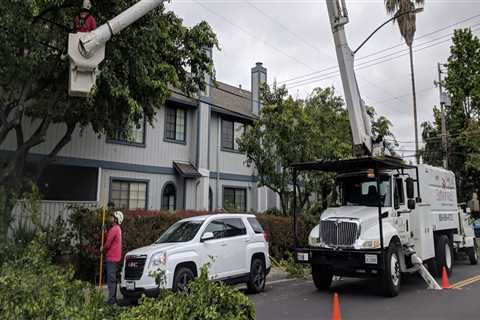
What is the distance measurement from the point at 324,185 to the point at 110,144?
8990 millimetres

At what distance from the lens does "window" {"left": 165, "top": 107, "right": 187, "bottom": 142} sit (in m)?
20.8

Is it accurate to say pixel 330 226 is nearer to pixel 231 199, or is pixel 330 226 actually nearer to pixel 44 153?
pixel 44 153

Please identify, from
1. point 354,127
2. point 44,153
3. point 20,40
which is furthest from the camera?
point 44,153

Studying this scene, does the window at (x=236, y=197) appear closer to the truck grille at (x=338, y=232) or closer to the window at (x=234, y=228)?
the window at (x=234, y=228)

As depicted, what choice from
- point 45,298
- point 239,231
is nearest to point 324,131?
point 239,231

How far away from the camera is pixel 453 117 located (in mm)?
33188

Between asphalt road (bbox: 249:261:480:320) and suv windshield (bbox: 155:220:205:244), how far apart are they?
7.11 feet

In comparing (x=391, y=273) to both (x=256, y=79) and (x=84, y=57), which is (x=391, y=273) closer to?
(x=84, y=57)

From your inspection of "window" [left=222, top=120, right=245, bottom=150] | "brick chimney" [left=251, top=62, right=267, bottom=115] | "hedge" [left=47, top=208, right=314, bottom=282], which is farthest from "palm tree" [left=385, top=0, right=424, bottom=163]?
"hedge" [left=47, top=208, right=314, bottom=282]

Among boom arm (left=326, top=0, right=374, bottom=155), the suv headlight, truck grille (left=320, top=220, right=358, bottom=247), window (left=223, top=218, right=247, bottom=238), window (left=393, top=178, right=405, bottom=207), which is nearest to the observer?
the suv headlight

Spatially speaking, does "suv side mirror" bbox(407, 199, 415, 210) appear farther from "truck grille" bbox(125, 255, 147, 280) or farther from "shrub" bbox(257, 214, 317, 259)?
"truck grille" bbox(125, 255, 147, 280)

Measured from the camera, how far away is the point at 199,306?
15.0 ft

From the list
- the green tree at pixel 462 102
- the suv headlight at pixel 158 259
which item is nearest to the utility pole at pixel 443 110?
the green tree at pixel 462 102

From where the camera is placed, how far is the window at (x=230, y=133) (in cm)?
2366
